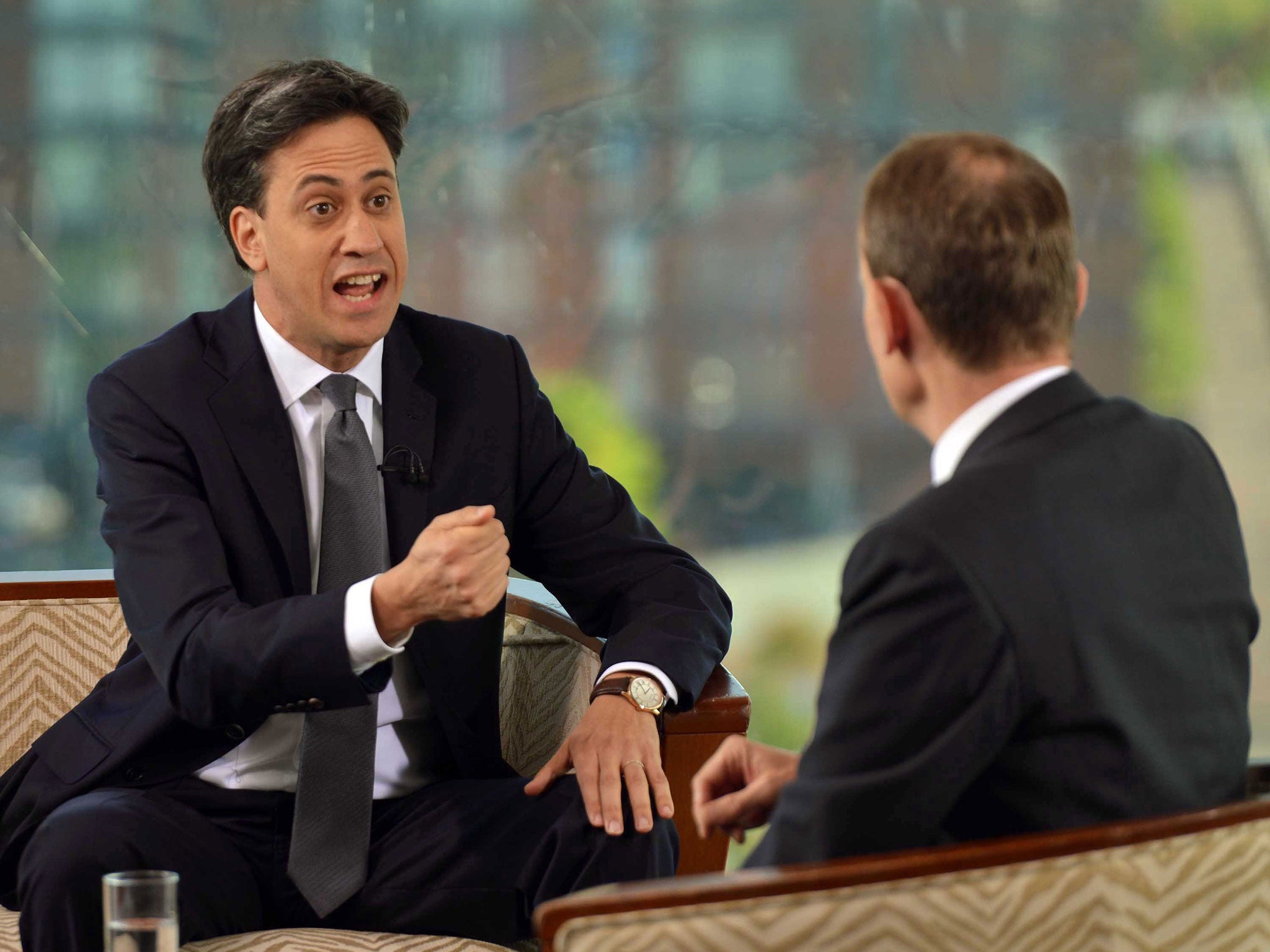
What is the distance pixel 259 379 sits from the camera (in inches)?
74.4

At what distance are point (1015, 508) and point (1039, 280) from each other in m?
0.18

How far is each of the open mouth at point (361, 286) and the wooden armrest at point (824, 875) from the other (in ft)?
3.64

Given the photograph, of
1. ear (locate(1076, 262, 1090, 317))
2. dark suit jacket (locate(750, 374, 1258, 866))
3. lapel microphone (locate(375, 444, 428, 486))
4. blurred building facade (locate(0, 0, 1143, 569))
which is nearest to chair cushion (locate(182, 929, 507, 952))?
lapel microphone (locate(375, 444, 428, 486))

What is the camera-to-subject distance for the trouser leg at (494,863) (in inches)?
66.6

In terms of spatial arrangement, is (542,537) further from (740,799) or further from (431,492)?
(740,799)

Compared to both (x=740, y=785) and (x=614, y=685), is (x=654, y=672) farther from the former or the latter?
(x=740, y=785)

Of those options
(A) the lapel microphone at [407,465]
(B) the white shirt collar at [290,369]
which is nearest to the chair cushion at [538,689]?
(A) the lapel microphone at [407,465]

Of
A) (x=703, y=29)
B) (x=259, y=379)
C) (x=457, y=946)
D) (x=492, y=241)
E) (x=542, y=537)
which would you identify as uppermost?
(x=703, y=29)

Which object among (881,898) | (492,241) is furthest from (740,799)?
(492,241)

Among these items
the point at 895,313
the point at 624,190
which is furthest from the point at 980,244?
the point at 624,190

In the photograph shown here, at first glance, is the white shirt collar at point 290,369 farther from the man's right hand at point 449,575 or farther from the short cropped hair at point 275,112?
the man's right hand at point 449,575

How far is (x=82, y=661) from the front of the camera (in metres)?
2.17

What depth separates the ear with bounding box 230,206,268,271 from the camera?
192 centimetres

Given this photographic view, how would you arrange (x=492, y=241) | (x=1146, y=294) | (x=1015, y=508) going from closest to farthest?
(x=1015, y=508) → (x=492, y=241) → (x=1146, y=294)
